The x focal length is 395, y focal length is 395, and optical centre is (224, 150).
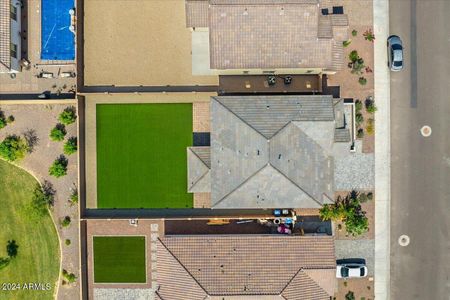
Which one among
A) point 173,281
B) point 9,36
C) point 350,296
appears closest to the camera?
point 173,281

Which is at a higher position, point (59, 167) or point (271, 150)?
point (271, 150)

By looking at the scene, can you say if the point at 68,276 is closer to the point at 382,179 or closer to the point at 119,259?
the point at 119,259

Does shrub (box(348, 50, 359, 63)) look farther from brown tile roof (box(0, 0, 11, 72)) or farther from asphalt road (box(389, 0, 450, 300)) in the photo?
brown tile roof (box(0, 0, 11, 72))

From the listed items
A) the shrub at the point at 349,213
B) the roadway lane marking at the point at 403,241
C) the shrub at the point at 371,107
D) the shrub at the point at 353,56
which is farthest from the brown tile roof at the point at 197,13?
the roadway lane marking at the point at 403,241

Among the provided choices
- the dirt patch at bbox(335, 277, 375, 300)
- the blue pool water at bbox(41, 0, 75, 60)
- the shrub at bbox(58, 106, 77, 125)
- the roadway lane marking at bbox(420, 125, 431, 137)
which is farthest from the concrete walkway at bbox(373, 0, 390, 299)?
the blue pool water at bbox(41, 0, 75, 60)

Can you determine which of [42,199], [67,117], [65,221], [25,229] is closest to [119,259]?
[65,221]

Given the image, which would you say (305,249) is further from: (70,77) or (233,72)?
(70,77)

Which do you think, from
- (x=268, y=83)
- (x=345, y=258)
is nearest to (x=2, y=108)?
(x=268, y=83)
